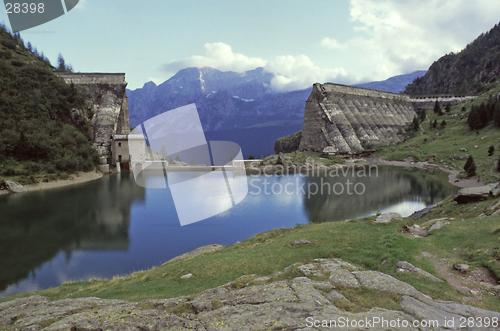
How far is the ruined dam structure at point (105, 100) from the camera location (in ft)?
192

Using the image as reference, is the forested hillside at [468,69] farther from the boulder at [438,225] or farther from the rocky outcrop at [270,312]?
the rocky outcrop at [270,312]

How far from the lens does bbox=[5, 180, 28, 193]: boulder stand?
110ft

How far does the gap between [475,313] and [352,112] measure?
245ft

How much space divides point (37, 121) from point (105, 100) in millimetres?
20091

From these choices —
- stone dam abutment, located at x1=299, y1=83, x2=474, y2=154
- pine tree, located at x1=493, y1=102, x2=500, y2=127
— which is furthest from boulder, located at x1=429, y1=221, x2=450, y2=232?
stone dam abutment, located at x1=299, y1=83, x2=474, y2=154

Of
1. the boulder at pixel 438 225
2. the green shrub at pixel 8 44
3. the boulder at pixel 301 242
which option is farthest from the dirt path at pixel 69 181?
the boulder at pixel 438 225

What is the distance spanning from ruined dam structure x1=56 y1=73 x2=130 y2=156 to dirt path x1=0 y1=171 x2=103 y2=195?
11787 mm

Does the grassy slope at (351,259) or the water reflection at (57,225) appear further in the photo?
the water reflection at (57,225)

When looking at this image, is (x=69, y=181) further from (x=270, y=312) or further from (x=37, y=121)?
(x=270, y=312)

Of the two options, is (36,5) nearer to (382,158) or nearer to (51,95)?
(51,95)

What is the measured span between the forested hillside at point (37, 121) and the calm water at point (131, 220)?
7129 mm

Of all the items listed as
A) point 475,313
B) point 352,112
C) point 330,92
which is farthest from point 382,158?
point 475,313

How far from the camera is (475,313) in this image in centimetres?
654

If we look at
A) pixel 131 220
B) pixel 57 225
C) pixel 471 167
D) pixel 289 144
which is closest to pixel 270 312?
pixel 131 220
